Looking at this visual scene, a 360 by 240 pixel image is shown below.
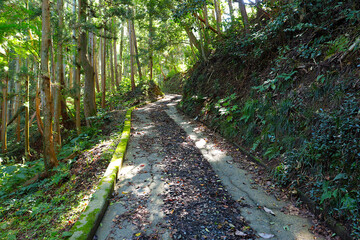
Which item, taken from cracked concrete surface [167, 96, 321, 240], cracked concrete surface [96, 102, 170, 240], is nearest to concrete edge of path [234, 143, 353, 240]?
cracked concrete surface [167, 96, 321, 240]

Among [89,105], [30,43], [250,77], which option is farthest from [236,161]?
[30,43]

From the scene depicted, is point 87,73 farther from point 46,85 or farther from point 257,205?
point 257,205

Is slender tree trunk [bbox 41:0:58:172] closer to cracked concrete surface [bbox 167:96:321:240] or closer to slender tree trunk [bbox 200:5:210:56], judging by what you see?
cracked concrete surface [bbox 167:96:321:240]

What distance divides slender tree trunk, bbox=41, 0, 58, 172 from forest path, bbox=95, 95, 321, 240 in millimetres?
1872

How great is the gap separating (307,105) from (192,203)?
318cm

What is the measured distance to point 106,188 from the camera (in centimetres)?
358

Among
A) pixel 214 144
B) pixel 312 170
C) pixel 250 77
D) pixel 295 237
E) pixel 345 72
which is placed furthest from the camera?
pixel 250 77

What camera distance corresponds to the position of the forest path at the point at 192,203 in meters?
2.80

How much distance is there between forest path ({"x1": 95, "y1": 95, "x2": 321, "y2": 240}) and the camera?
2799 mm

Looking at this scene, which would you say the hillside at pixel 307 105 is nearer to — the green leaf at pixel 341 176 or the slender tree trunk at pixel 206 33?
the green leaf at pixel 341 176

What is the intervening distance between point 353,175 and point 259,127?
2.80 metres

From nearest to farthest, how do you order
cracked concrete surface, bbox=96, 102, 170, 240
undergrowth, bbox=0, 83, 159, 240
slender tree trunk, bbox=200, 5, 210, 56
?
cracked concrete surface, bbox=96, 102, 170, 240 < undergrowth, bbox=0, 83, 159, 240 < slender tree trunk, bbox=200, 5, 210, 56

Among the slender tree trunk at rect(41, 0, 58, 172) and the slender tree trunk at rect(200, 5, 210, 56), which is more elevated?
the slender tree trunk at rect(200, 5, 210, 56)

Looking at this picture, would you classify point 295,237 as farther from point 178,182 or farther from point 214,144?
point 214,144
